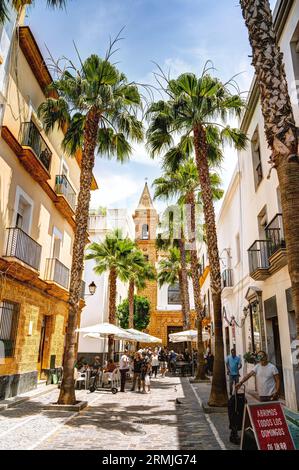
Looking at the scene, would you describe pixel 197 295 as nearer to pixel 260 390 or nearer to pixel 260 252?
pixel 260 252

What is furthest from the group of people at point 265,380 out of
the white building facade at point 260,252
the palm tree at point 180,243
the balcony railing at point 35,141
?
the palm tree at point 180,243

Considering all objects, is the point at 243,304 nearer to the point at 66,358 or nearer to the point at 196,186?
the point at 196,186

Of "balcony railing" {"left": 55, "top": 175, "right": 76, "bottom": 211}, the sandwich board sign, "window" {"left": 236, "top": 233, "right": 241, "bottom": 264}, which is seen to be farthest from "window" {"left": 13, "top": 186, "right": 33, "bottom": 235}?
"window" {"left": 236, "top": 233, "right": 241, "bottom": 264}

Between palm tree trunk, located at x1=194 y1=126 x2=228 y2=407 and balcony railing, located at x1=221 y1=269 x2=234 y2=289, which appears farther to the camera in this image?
balcony railing, located at x1=221 y1=269 x2=234 y2=289

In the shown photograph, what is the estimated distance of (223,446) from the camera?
6.83m

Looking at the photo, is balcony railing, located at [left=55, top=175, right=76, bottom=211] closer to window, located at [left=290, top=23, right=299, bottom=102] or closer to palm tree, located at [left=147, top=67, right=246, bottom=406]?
palm tree, located at [left=147, top=67, right=246, bottom=406]

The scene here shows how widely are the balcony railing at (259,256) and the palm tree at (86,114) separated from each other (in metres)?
6.27

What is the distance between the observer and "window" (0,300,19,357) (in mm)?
11856

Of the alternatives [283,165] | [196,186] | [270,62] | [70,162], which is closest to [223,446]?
[283,165]

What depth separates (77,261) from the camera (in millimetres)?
11883

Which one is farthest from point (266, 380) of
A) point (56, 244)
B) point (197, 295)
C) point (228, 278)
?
point (228, 278)

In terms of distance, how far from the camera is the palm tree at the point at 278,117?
16.6ft

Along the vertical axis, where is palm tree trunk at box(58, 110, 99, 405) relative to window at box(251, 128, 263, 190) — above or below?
below

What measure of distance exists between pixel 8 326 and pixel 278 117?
1062cm
